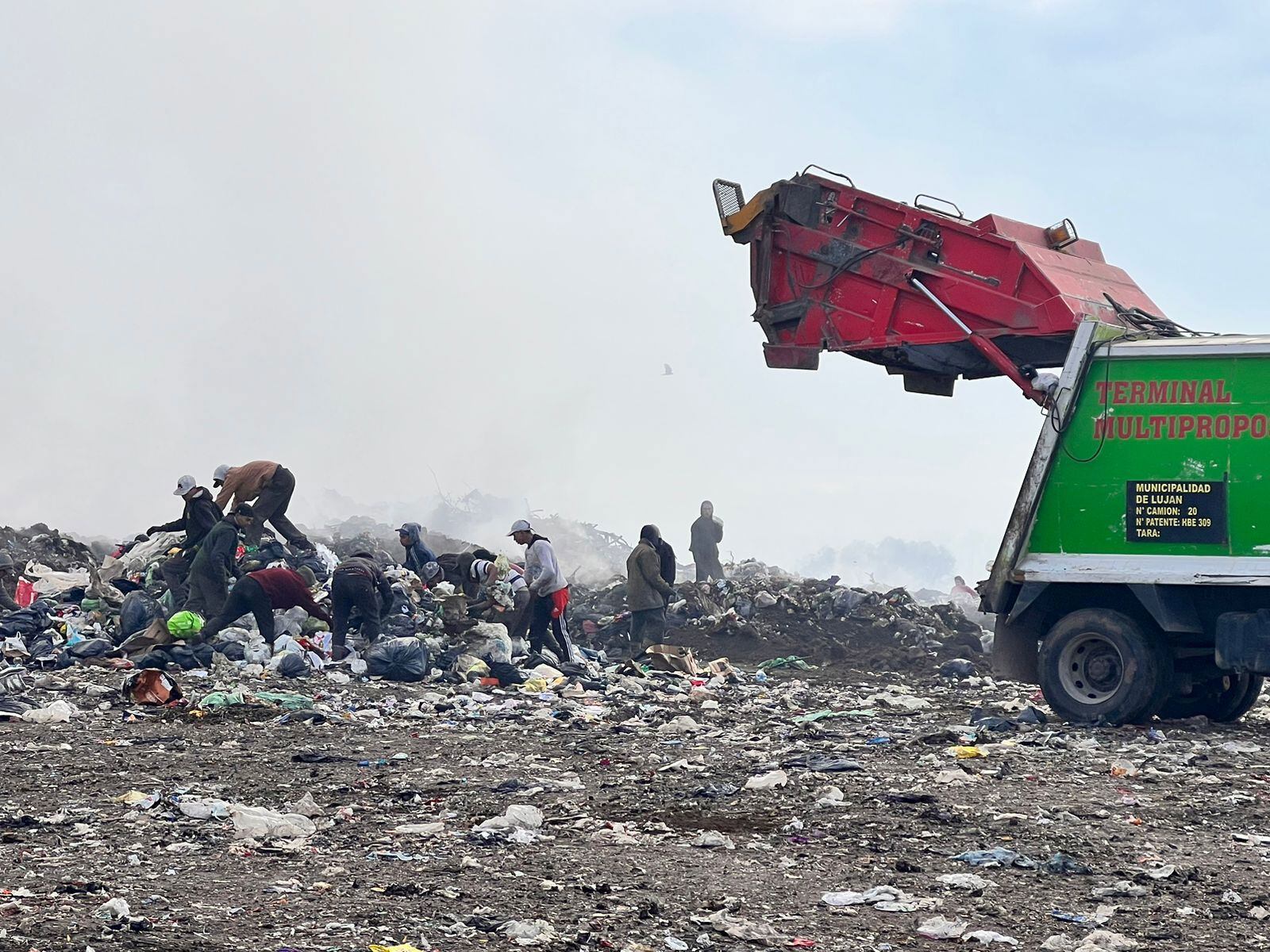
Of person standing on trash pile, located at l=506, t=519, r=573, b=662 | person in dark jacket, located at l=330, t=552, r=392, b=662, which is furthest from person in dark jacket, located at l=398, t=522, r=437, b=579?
person standing on trash pile, located at l=506, t=519, r=573, b=662

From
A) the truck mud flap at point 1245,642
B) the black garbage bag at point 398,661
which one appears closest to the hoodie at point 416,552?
the black garbage bag at point 398,661

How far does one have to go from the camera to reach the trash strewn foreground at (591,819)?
449cm

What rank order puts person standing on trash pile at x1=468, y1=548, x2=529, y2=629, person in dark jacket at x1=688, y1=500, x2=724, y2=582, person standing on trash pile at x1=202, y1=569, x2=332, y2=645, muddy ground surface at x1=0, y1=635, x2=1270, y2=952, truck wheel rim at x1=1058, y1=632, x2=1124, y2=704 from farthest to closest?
person in dark jacket at x1=688, y1=500, x2=724, y2=582 → person standing on trash pile at x1=468, y1=548, x2=529, y2=629 → person standing on trash pile at x1=202, y1=569, x2=332, y2=645 → truck wheel rim at x1=1058, y1=632, x2=1124, y2=704 → muddy ground surface at x1=0, y1=635, x2=1270, y2=952

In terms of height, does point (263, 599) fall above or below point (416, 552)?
below

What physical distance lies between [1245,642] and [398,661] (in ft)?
19.4

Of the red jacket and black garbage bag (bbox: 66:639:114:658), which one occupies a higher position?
the red jacket

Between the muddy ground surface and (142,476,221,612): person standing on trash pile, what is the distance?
3052 millimetres

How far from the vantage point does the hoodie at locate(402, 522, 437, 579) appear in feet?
45.5

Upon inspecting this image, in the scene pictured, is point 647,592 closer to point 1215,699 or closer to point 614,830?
point 1215,699

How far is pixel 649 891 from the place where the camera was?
491 centimetres

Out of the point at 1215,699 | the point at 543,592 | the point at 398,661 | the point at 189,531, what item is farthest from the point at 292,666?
the point at 1215,699

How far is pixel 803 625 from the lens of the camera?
50.7 feet

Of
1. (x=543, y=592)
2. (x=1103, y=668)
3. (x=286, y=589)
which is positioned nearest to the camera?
(x=1103, y=668)

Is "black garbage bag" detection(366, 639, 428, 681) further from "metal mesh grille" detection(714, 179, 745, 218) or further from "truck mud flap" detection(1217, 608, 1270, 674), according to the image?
"truck mud flap" detection(1217, 608, 1270, 674)
